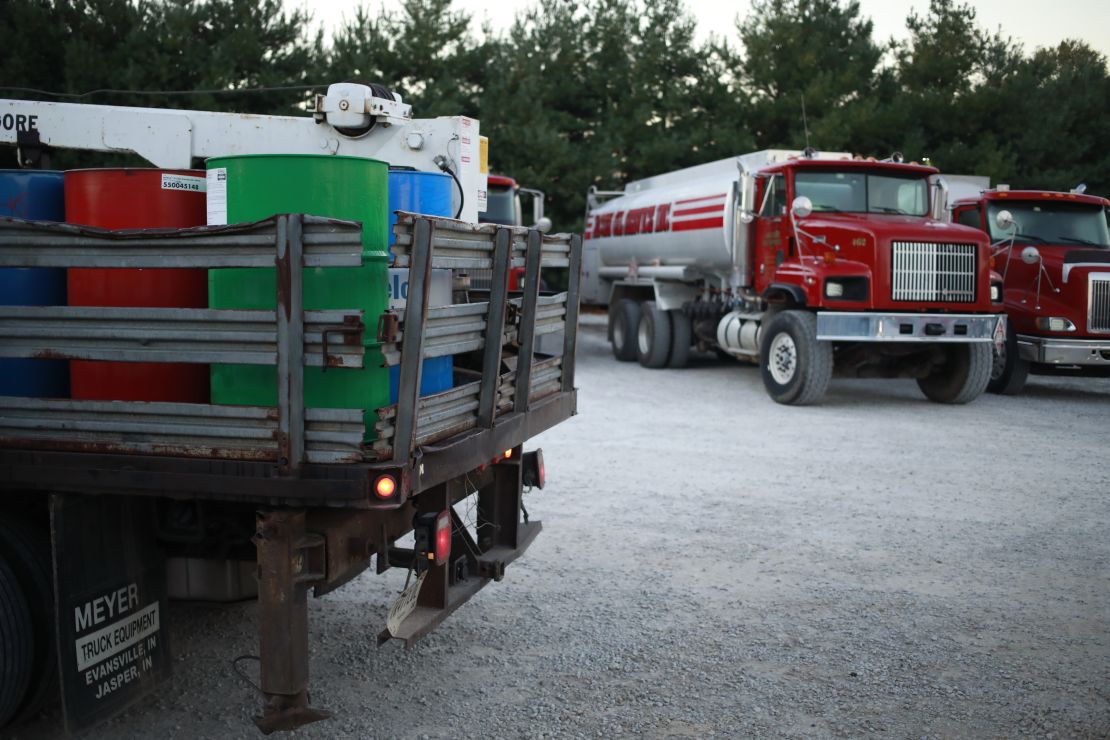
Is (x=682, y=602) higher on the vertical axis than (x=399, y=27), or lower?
lower

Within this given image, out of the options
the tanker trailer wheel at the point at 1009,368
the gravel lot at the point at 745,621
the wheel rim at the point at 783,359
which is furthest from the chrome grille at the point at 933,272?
the gravel lot at the point at 745,621

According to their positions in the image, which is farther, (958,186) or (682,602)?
(958,186)

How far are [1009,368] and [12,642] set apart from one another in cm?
1198

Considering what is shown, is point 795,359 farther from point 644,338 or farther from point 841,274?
point 644,338

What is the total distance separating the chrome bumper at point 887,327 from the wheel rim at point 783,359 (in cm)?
52

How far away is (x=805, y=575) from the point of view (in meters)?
5.46

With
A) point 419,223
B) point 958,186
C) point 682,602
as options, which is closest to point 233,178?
point 419,223

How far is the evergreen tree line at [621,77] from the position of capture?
22.4m

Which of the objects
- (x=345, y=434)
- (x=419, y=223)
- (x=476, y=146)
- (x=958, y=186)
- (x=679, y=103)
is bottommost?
(x=345, y=434)

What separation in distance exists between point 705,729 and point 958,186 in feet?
50.4

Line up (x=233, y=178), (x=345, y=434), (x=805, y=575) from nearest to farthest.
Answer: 1. (x=345, y=434)
2. (x=233, y=178)
3. (x=805, y=575)

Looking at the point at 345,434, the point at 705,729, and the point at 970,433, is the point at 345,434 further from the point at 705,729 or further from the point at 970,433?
the point at 970,433

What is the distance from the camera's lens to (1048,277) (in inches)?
494

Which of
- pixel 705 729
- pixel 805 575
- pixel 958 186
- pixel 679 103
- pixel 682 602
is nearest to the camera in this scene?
pixel 705 729
